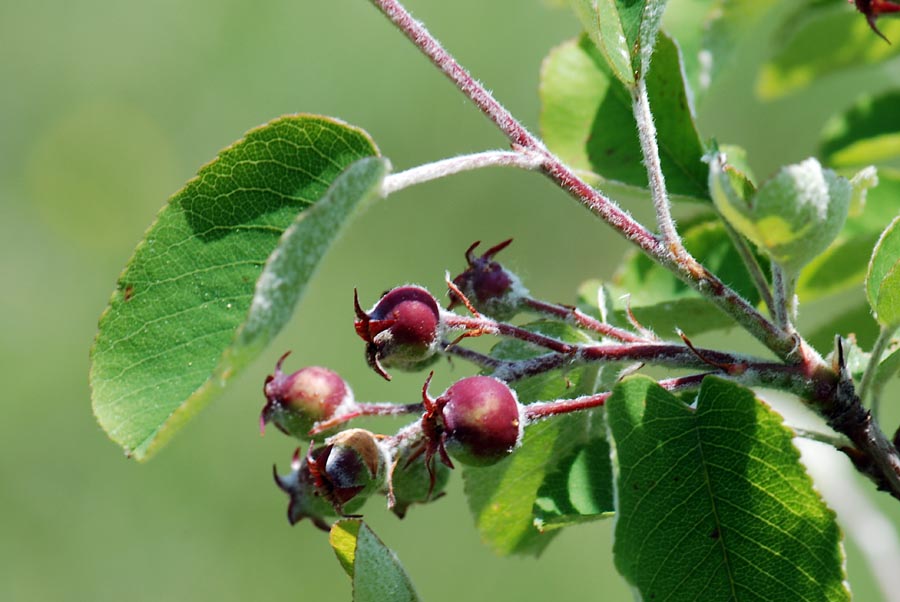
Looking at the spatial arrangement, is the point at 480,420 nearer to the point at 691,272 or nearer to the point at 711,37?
the point at 691,272

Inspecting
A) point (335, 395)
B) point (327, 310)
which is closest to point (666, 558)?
point (335, 395)

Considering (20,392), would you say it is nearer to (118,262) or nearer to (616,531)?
(118,262)

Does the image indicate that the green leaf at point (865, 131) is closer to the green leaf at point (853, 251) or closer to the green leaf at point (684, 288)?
the green leaf at point (853, 251)

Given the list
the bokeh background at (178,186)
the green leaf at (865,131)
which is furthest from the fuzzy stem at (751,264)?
the bokeh background at (178,186)

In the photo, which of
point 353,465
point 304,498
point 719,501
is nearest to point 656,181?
point 719,501

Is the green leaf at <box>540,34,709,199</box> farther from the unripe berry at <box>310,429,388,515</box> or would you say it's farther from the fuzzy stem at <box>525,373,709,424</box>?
the unripe berry at <box>310,429,388,515</box>

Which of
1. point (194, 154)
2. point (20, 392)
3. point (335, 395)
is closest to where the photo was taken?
point (335, 395)

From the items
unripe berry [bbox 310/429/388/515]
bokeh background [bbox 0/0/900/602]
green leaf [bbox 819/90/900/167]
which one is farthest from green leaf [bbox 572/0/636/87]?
bokeh background [bbox 0/0/900/602]
